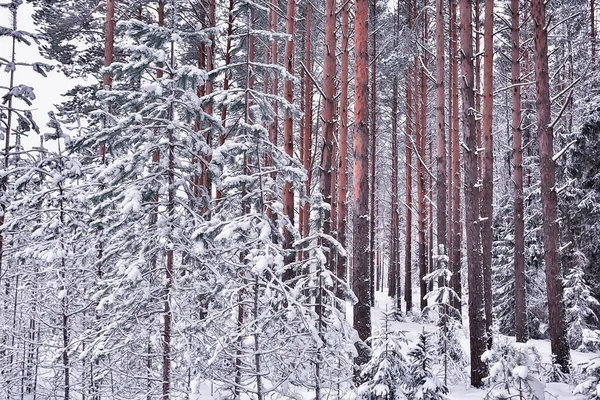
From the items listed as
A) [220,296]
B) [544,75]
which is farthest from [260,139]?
[544,75]

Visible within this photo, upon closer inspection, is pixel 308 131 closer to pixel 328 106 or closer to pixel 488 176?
pixel 328 106

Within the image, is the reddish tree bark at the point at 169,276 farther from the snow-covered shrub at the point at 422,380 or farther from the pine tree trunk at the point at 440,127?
the pine tree trunk at the point at 440,127

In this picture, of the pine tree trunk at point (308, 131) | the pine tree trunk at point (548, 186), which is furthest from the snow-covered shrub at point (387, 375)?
the pine tree trunk at point (308, 131)

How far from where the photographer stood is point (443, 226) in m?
12.4

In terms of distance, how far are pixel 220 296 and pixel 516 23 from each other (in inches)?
408

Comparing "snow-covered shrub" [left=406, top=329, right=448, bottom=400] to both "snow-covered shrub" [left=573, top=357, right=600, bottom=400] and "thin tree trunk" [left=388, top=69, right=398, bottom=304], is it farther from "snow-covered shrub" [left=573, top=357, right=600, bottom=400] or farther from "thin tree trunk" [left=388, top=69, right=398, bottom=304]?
"thin tree trunk" [left=388, top=69, right=398, bottom=304]

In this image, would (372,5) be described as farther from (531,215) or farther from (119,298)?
(119,298)


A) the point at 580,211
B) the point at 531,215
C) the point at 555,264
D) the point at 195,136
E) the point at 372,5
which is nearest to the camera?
the point at 195,136

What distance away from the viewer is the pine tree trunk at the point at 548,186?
8.90 metres

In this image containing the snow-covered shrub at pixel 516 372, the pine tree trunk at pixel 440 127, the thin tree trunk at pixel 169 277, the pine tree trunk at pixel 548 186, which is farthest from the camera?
the pine tree trunk at pixel 440 127

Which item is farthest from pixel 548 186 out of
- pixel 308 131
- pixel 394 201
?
A: pixel 394 201

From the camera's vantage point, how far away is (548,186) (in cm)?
918

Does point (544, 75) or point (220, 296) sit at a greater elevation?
point (544, 75)

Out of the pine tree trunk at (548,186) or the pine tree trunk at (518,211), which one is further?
the pine tree trunk at (518,211)
